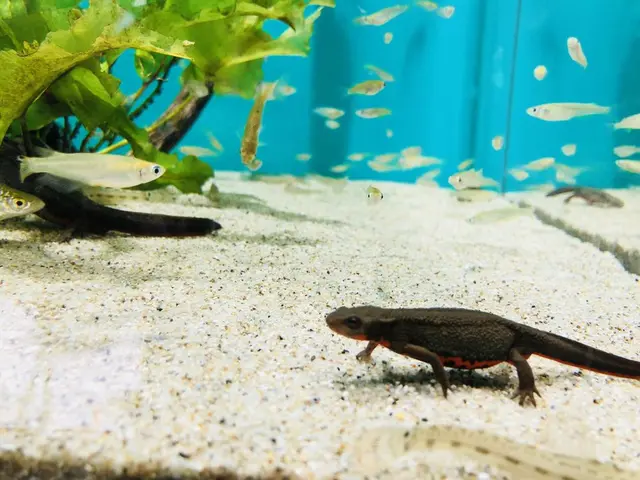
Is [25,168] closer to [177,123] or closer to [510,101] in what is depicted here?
[177,123]

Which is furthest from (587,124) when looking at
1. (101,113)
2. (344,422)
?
(344,422)

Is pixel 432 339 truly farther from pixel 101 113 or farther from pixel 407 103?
pixel 407 103

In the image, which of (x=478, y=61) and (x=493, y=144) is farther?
(x=478, y=61)

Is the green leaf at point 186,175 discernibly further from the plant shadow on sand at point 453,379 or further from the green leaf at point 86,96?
the plant shadow on sand at point 453,379

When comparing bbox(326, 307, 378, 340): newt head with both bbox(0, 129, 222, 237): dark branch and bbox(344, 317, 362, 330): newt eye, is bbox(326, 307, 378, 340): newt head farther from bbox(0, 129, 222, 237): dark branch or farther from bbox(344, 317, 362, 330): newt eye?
bbox(0, 129, 222, 237): dark branch

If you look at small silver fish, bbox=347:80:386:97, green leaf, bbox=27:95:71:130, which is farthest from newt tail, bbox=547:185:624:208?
green leaf, bbox=27:95:71:130

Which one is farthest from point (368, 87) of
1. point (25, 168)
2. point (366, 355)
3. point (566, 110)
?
point (366, 355)

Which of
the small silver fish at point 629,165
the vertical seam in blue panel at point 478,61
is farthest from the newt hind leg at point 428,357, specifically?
the vertical seam in blue panel at point 478,61
